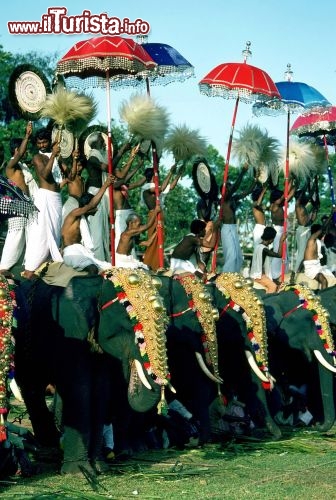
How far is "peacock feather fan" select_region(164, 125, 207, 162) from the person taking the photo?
517 inches

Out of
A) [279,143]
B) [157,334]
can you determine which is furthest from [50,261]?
[279,143]

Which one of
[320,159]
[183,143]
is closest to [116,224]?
[183,143]

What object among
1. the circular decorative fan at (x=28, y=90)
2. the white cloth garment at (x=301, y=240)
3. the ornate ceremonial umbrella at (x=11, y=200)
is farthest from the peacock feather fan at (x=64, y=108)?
the white cloth garment at (x=301, y=240)

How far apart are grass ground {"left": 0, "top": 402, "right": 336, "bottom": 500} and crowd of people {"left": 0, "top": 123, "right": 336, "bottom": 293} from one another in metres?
1.92

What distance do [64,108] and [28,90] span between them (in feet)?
2.12

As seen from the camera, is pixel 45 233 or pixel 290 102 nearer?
pixel 45 233

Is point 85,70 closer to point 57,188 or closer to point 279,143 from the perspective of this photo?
point 57,188

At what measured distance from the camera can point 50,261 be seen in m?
10.9

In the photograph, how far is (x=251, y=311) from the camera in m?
10.0

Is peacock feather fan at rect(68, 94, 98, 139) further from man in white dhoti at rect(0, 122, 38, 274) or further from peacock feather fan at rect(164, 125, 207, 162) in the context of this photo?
peacock feather fan at rect(164, 125, 207, 162)

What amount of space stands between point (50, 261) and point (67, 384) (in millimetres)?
3056

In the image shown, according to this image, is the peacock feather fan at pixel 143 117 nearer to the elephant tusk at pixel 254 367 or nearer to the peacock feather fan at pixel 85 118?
the peacock feather fan at pixel 85 118

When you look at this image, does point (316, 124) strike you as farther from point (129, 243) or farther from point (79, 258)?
point (79, 258)

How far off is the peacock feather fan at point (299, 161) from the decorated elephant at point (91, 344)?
332 inches
